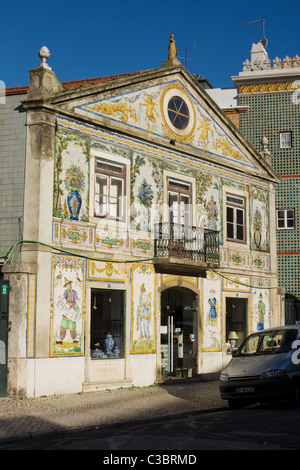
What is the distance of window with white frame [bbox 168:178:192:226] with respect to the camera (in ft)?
65.4

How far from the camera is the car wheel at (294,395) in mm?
13453

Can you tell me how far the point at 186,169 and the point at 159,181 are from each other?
148cm

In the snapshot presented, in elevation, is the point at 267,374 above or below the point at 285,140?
below

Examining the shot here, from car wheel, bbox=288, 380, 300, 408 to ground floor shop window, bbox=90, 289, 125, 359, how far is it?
17.9ft

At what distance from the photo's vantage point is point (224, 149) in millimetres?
22328

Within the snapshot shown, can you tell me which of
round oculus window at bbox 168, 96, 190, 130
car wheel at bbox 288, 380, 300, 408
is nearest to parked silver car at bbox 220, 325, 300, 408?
car wheel at bbox 288, 380, 300, 408

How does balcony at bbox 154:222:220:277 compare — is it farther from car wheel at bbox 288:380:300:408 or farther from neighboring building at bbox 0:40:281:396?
car wheel at bbox 288:380:300:408

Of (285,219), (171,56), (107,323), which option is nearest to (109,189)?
(107,323)

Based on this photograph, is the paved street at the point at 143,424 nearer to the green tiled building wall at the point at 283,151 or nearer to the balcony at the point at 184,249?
the balcony at the point at 184,249

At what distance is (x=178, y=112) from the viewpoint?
67.8ft

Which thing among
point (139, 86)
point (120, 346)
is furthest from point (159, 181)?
point (120, 346)

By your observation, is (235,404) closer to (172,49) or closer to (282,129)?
(172,49)

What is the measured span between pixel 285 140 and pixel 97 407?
59.8ft

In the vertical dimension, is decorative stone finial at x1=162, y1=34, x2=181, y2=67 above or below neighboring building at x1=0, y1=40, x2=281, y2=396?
above
